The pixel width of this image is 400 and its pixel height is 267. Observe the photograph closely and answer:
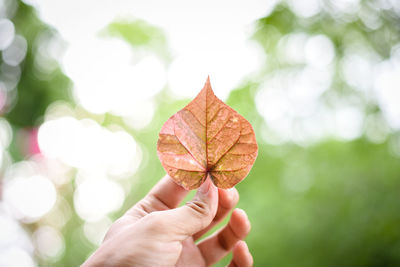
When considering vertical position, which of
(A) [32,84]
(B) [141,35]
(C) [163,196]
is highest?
(C) [163,196]

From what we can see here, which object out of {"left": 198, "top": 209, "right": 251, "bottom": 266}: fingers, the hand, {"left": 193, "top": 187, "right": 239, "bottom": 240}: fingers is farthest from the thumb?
{"left": 198, "top": 209, "right": 251, "bottom": 266}: fingers

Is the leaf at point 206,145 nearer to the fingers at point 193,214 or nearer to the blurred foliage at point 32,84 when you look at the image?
the fingers at point 193,214

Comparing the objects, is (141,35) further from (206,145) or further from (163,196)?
(206,145)

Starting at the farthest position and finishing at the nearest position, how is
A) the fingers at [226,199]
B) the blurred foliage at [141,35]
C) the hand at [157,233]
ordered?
1. the blurred foliage at [141,35]
2. the fingers at [226,199]
3. the hand at [157,233]

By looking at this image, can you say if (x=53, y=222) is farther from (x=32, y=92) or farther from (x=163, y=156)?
(x=163, y=156)

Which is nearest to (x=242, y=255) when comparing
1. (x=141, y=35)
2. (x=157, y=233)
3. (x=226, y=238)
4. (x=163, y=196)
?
(x=226, y=238)

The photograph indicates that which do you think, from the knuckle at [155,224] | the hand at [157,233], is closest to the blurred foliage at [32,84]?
the hand at [157,233]
